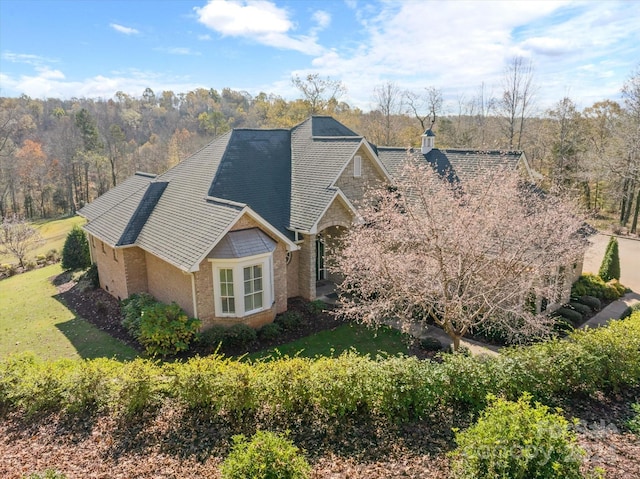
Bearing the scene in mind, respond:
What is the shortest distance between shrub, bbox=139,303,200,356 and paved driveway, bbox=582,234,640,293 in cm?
1834

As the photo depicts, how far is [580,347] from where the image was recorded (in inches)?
360

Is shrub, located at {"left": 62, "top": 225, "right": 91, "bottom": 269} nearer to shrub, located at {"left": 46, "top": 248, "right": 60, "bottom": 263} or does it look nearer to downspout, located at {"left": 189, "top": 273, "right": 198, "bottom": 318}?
shrub, located at {"left": 46, "top": 248, "right": 60, "bottom": 263}

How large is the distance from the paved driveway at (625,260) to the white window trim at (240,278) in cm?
1537

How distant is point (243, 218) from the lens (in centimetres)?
1520

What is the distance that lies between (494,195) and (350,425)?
778 centimetres

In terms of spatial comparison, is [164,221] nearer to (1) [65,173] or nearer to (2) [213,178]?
(2) [213,178]

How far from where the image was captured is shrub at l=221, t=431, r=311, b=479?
584 cm

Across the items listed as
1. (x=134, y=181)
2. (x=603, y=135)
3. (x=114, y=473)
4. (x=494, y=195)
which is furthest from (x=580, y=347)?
(x=603, y=135)

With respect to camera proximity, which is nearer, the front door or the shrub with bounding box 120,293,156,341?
the shrub with bounding box 120,293,156,341

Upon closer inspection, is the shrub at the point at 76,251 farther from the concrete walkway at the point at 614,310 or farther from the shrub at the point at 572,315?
the concrete walkway at the point at 614,310

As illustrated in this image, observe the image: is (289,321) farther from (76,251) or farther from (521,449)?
(76,251)

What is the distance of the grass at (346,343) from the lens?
1412 cm

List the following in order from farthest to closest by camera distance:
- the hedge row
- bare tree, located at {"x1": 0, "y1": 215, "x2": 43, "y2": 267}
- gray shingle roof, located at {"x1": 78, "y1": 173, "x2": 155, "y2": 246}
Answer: bare tree, located at {"x1": 0, "y1": 215, "x2": 43, "y2": 267} < gray shingle roof, located at {"x1": 78, "y1": 173, "x2": 155, "y2": 246} < the hedge row

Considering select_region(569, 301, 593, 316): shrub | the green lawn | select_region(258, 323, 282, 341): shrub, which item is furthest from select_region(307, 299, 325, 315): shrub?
select_region(569, 301, 593, 316): shrub
